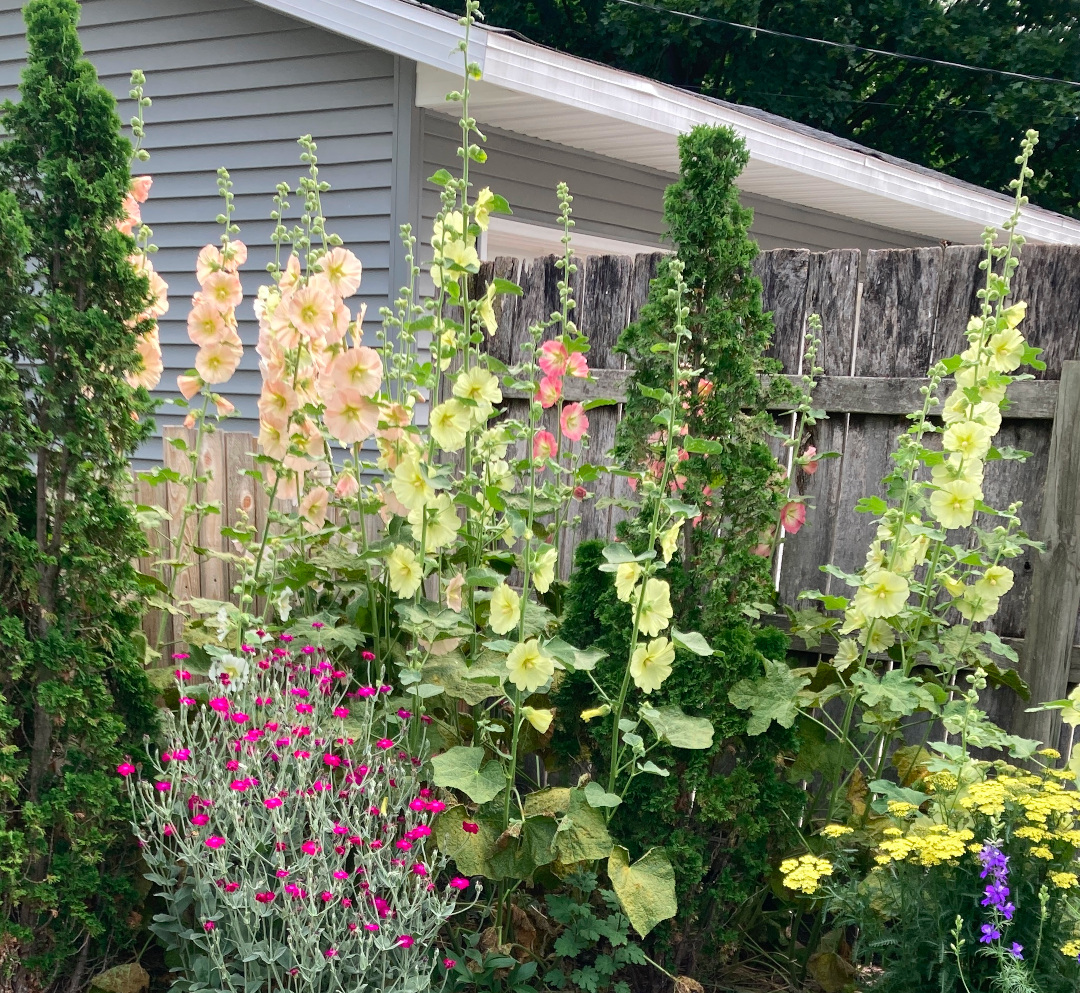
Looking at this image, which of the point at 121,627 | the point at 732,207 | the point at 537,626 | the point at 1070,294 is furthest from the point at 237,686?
the point at 1070,294

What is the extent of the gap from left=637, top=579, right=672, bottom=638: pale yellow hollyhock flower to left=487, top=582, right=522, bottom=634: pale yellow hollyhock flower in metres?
0.26

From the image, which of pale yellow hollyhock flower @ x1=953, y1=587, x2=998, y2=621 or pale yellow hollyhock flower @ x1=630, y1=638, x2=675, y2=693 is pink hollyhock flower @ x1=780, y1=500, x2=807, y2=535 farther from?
pale yellow hollyhock flower @ x1=630, y1=638, x2=675, y2=693

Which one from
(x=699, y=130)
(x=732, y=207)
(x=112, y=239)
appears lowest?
(x=112, y=239)

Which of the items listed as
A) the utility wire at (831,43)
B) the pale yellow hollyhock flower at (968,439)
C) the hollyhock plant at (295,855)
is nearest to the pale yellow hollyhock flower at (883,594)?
the pale yellow hollyhock flower at (968,439)

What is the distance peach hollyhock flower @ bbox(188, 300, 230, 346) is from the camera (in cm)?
267

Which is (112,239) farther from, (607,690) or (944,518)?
(944,518)

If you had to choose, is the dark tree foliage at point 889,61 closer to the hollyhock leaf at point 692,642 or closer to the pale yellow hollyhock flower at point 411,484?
the pale yellow hollyhock flower at point 411,484

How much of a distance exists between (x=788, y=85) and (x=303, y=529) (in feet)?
45.5

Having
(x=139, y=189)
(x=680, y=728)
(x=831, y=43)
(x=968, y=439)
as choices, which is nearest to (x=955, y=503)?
(x=968, y=439)

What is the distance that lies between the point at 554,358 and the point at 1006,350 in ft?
3.58

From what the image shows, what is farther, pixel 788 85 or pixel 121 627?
pixel 788 85

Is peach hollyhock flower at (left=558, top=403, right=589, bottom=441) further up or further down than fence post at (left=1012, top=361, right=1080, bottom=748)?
further up

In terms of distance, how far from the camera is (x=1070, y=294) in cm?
280

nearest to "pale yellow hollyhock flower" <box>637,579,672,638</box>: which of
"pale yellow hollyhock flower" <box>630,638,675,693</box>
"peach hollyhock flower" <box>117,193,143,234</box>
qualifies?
"pale yellow hollyhock flower" <box>630,638,675,693</box>
